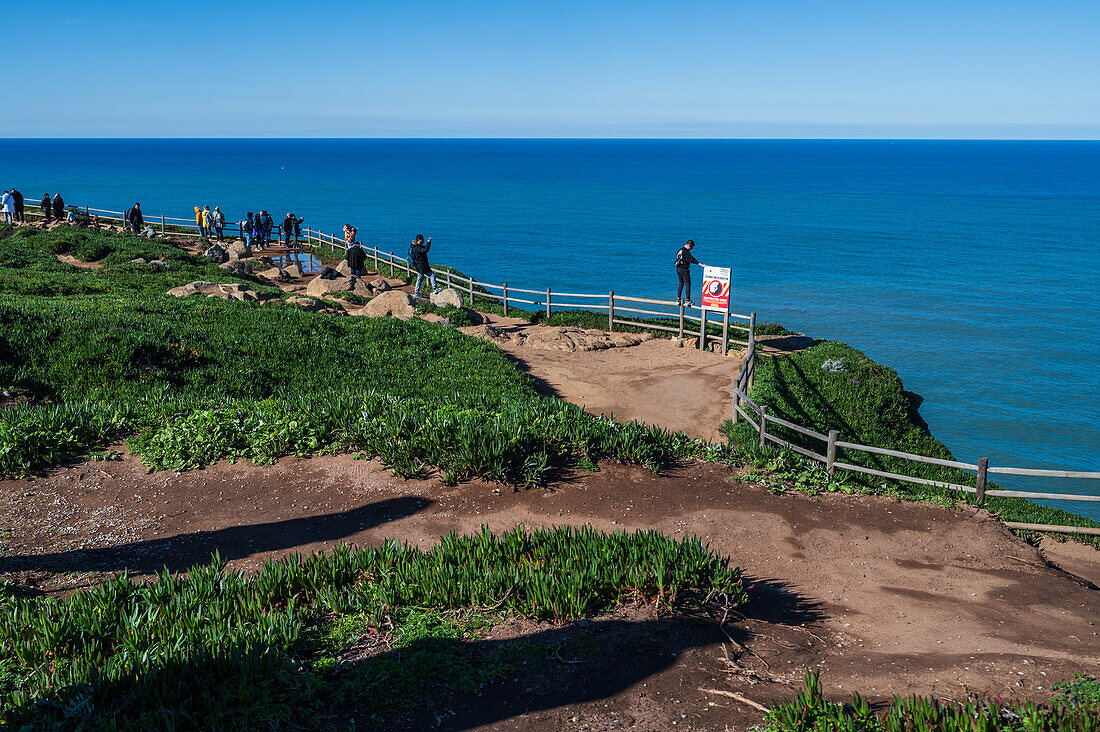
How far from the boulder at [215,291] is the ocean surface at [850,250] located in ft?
76.1

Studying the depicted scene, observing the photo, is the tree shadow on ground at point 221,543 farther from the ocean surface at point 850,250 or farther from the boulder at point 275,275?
the boulder at point 275,275

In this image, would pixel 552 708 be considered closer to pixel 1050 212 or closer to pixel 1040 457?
pixel 1040 457

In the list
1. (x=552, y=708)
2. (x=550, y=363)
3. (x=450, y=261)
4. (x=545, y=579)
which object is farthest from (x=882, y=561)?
(x=450, y=261)

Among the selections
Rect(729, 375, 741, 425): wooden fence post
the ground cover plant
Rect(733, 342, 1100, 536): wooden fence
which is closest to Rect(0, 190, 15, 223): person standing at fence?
the ground cover plant

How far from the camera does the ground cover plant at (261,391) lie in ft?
35.8

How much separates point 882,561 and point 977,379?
27.1 m

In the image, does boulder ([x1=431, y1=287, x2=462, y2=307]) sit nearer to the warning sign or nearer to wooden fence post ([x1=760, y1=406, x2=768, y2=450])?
the warning sign

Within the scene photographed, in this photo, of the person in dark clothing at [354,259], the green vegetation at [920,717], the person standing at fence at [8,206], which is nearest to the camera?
the green vegetation at [920,717]

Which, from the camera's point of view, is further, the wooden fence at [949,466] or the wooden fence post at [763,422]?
the wooden fence post at [763,422]

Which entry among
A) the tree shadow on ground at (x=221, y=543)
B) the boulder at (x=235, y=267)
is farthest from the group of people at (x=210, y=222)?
the tree shadow on ground at (x=221, y=543)

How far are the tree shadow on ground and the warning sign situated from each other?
40.3 ft

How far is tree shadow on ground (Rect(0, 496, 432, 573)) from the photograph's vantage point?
27.1ft

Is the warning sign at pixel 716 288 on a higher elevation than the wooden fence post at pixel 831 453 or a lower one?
higher

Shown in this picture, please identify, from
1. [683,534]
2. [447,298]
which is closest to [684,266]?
[447,298]
